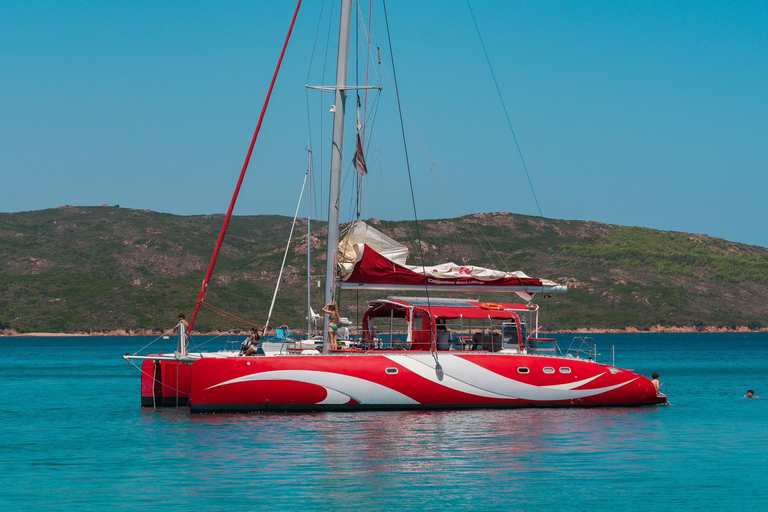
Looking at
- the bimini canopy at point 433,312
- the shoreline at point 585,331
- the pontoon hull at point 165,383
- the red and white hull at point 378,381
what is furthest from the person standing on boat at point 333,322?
the shoreline at point 585,331

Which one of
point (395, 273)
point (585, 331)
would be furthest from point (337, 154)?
point (585, 331)

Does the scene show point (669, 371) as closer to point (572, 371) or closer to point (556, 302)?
point (572, 371)

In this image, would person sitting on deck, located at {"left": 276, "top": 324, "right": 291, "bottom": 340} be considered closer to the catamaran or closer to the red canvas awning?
the catamaran

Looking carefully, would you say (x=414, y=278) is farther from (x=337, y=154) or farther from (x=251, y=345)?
(x=251, y=345)

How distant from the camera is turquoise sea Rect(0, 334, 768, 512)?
15766 millimetres

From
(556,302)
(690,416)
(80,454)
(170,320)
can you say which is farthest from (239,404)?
(556,302)

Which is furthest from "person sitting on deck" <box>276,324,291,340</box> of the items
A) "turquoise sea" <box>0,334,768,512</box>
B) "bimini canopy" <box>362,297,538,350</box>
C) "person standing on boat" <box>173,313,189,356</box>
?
"person standing on boat" <box>173,313,189,356</box>

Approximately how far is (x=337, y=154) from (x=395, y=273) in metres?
3.62

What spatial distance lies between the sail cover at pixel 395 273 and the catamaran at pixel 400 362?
0.10 feet

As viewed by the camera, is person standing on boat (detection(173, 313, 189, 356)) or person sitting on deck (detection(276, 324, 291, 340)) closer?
person standing on boat (detection(173, 313, 189, 356))

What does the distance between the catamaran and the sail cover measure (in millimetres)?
31

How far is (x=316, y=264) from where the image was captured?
103875 millimetres

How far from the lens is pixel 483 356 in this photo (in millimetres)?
25156

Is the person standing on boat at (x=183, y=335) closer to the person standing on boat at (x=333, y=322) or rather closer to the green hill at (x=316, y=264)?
the person standing on boat at (x=333, y=322)
